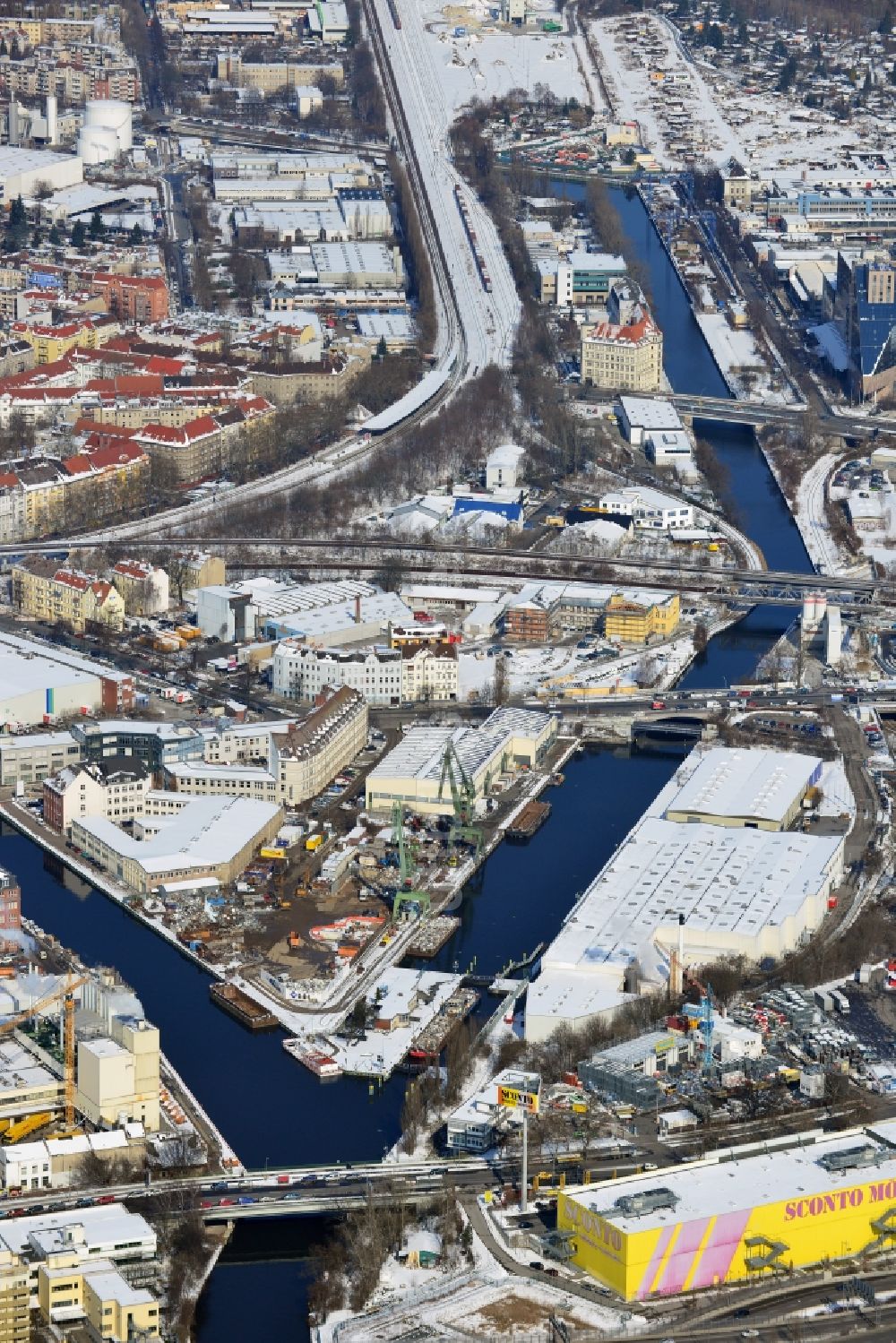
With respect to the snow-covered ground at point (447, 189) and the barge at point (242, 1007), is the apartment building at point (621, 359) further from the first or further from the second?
the barge at point (242, 1007)

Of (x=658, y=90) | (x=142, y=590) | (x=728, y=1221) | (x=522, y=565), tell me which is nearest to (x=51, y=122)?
(x=658, y=90)

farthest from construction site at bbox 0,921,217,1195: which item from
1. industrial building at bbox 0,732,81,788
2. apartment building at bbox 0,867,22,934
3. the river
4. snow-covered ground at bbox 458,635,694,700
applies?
snow-covered ground at bbox 458,635,694,700

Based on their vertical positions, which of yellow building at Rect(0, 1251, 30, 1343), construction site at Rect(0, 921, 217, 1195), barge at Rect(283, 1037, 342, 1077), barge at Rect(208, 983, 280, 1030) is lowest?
barge at Rect(208, 983, 280, 1030)

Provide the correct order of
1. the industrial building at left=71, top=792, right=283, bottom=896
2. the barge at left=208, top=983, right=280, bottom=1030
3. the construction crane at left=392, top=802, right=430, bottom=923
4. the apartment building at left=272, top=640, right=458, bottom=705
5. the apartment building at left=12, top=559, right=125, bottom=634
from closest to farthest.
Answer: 1. the barge at left=208, top=983, right=280, bottom=1030
2. the construction crane at left=392, top=802, right=430, bottom=923
3. the industrial building at left=71, top=792, right=283, bottom=896
4. the apartment building at left=272, top=640, right=458, bottom=705
5. the apartment building at left=12, top=559, right=125, bottom=634

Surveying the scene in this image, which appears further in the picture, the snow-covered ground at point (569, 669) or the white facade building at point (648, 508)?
the white facade building at point (648, 508)

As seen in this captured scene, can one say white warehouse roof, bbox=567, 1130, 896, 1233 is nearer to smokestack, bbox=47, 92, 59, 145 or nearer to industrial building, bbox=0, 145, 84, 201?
industrial building, bbox=0, 145, 84, 201

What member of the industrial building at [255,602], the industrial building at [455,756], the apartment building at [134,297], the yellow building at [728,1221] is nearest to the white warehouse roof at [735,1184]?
the yellow building at [728,1221]
